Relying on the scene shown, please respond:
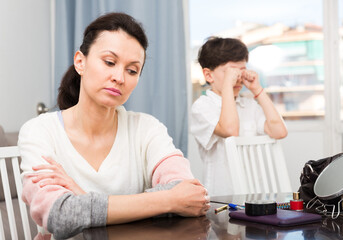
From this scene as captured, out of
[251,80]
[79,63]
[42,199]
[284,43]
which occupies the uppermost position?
[284,43]

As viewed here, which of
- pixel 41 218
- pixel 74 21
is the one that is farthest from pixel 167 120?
pixel 41 218

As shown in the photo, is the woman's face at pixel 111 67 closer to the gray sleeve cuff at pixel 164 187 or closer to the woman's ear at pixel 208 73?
the gray sleeve cuff at pixel 164 187

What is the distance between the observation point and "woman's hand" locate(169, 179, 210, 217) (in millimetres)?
1121

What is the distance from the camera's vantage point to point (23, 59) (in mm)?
2816

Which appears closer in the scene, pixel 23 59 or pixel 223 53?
pixel 223 53

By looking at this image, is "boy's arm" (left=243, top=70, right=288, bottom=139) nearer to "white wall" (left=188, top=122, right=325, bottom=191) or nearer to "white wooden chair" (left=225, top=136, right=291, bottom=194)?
"white wooden chair" (left=225, top=136, right=291, bottom=194)

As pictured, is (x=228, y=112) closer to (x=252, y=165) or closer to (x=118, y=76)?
(x=252, y=165)

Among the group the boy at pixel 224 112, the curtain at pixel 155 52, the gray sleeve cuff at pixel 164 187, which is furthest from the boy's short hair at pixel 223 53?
the gray sleeve cuff at pixel 164 187

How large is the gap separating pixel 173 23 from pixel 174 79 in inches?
13.8

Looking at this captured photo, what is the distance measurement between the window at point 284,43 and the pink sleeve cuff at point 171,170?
188 cm

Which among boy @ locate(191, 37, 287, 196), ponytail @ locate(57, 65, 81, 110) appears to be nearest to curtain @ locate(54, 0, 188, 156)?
boy @ locate(191, 37, 287, 196)

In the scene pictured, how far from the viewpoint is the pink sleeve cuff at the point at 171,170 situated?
1.27 meters

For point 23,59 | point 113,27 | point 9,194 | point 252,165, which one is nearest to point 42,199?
point 9,194

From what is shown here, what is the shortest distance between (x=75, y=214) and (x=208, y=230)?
0.93 feet
